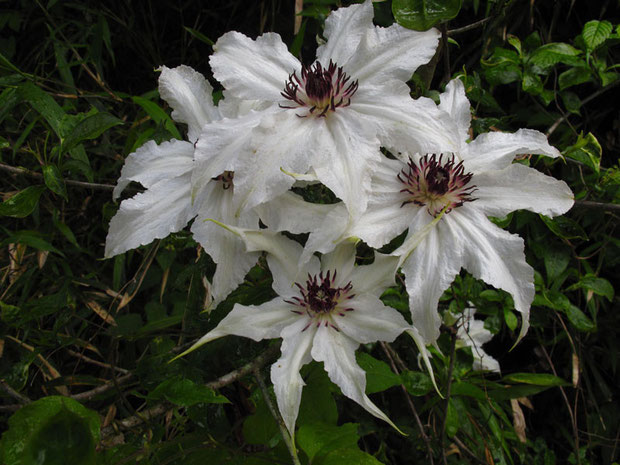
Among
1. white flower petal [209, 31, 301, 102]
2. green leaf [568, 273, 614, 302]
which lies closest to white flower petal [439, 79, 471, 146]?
white flower petal [209, 31, 301, 102]

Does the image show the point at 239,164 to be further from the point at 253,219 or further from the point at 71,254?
the point at 71,254

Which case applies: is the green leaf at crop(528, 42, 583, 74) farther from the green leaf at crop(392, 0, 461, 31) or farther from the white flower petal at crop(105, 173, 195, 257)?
the white flower petal at crop(105, 173, 195, 257)

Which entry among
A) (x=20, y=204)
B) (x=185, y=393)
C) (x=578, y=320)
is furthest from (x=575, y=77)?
(x=20, y=204)

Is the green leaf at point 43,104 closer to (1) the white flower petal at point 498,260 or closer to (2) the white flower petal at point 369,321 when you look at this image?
(2) the white flower petal at point 369,321

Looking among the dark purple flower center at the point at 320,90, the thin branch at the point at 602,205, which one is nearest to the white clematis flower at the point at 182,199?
the dark purple flower center at the point at 320,90

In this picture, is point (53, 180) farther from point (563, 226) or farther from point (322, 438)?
point (563, 226)

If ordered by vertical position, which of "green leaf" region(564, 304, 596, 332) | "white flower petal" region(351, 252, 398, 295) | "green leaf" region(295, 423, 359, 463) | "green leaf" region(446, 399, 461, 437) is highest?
"white flower petal" region(351, 252, 398, 295)

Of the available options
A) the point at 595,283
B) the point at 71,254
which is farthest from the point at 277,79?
the point at 71,254
